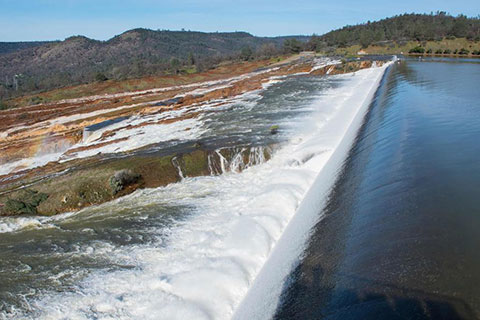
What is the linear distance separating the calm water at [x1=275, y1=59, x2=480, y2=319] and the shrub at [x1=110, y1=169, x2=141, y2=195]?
618 cm

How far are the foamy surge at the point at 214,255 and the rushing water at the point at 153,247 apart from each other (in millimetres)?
22

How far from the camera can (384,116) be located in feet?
44.4

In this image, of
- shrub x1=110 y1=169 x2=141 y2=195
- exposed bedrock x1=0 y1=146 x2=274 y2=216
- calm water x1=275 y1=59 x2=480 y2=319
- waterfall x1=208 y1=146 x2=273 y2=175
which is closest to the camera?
calm water x1=275 y1=59 x2=480 y2=319

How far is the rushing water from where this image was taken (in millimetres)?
5598

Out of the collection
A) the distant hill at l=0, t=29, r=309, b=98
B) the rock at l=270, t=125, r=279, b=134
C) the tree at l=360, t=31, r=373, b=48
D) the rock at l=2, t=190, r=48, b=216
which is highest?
the distant hill at l=0, t=29, r=309, b=98

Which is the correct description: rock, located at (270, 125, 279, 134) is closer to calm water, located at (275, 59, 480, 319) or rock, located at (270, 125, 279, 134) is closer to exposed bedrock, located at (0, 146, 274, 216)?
exposed bedrock, located at (0, 146, 274, 216)

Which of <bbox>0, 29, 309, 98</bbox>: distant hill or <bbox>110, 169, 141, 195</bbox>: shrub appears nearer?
<bbox>110, 169, 141, 195</bbox>: shrub

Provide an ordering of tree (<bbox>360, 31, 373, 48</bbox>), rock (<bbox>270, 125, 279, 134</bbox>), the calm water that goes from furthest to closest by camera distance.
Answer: tree (<bbox>360, 31, 373, 48</bbox>) < rock (<bbox>270, 125, 279, 134</bbox>) < the calm water

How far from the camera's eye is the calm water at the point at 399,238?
4395 millimetres

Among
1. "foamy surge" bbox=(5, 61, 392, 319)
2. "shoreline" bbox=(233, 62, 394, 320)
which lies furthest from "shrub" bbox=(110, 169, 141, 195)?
"shoreline" bbox=(233, 62, 394, 320)

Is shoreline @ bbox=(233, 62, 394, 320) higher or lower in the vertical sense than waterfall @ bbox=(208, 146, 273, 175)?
lower

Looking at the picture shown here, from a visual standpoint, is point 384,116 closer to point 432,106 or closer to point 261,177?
point 432,106

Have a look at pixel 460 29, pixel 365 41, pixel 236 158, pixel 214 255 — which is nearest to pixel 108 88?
pixel 236 158

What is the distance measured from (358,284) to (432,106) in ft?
41.4
